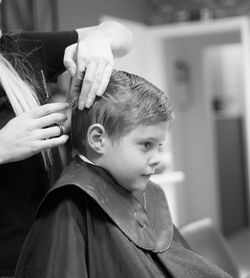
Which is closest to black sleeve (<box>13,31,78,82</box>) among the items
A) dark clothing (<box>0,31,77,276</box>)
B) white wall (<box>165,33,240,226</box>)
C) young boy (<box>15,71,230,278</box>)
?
dark clothing (<box>0,31,77,276</box>)

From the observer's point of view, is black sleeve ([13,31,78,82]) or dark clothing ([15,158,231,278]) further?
black sleeve ([13,31,78,82])

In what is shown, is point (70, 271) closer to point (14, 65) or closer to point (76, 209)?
point (76, 209)

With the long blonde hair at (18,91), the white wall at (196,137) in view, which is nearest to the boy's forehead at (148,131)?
the long blonde hair at (18,91)

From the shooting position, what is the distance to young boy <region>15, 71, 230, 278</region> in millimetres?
1061

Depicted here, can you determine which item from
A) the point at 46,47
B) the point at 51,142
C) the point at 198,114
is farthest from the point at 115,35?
the point at 198,114

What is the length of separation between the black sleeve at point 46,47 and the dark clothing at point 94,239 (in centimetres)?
29

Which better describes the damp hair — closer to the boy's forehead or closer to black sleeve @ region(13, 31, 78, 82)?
the boy's forehead

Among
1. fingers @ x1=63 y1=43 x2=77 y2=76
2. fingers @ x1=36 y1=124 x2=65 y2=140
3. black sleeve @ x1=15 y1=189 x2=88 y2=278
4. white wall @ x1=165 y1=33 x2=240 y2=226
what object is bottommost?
white wall @ x1=165 y1=33 x2=240 y2=226

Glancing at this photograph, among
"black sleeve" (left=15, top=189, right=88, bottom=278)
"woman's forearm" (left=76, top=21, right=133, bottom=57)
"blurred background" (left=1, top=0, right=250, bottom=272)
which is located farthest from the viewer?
"blurred background" (left=1, top=0, right=250, bottom=272)

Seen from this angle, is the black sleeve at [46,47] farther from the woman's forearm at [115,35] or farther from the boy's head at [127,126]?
the boy's head at [127,126]

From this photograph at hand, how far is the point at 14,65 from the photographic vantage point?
1271mm

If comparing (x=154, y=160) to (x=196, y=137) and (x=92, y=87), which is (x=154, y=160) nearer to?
(x=92, y=87)

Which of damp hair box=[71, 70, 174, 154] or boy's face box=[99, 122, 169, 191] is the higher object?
damp hair box=[71, 70, 174, 154]

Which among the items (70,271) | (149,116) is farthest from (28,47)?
(70,271)
